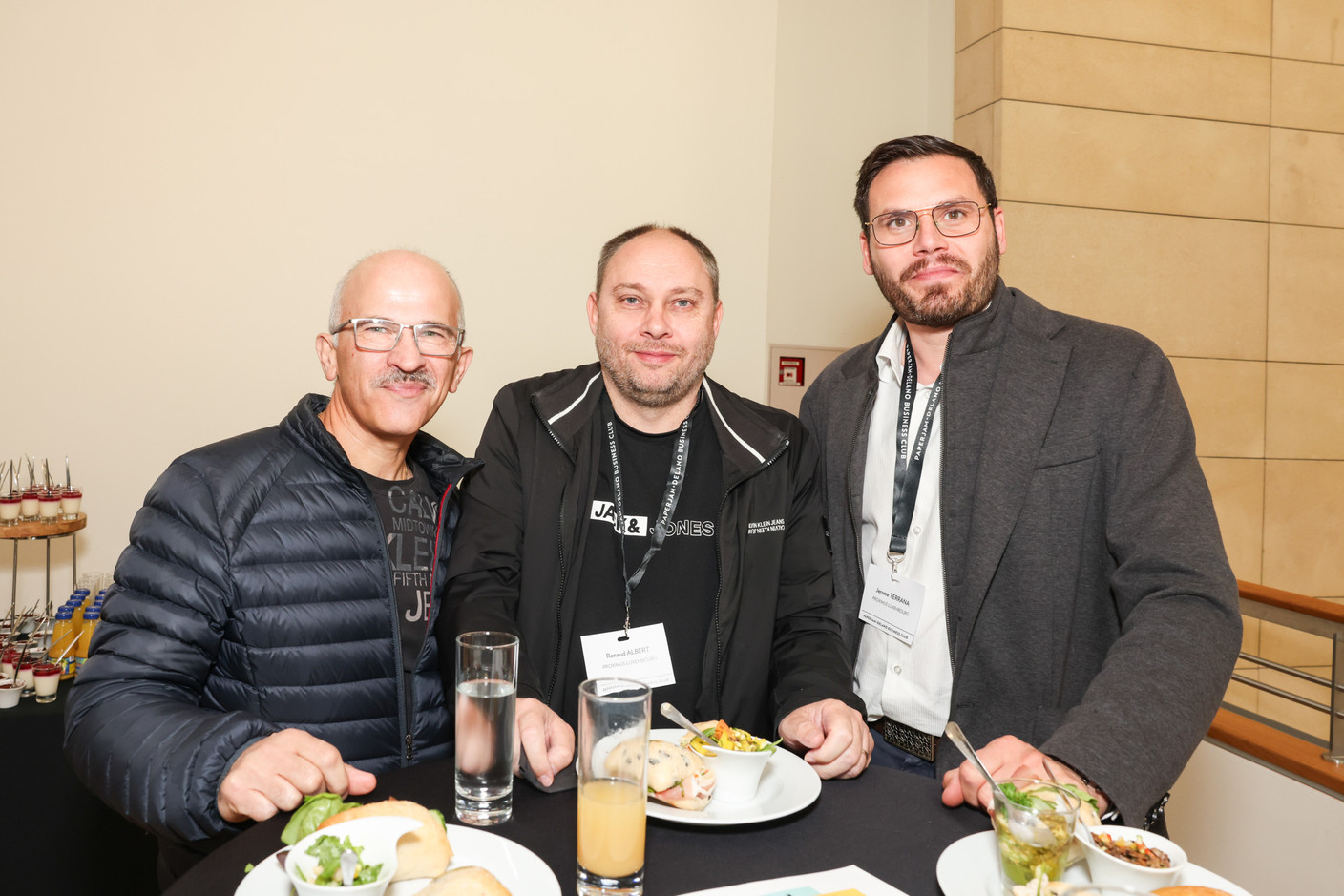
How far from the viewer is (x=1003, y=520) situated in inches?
76.7

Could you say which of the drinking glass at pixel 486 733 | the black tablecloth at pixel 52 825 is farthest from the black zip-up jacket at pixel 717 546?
the black tablecloth at pixel 52 825

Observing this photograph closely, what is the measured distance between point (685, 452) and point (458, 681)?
115 cm

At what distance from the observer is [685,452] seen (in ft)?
7.68

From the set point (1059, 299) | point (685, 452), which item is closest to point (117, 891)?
point (685, 452)

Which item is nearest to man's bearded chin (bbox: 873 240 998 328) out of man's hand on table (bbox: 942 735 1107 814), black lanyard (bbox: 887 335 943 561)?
black lanyard (bbox: 887 335 943 561)

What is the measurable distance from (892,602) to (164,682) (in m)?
1.58

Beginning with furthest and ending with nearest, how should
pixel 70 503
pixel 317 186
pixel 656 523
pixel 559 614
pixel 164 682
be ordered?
1. pixel 317 186
2. pixel 70 503
3. pixel 656 523
4. pixel 559 614
5. pixel 164 682

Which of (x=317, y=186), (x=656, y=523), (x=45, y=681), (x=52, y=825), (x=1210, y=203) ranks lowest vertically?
(x=52, y=825)

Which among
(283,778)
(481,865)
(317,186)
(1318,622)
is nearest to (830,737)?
(481,865)

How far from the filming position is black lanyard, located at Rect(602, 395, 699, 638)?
2.20m

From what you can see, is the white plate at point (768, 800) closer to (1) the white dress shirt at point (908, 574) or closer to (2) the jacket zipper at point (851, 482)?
(1) the white dress shirt at point (908, 574)

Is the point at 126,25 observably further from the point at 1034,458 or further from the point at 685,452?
the point at 1034,458

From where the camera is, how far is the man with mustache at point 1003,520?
5.16ft

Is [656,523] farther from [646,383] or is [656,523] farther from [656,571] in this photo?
[646,383]
